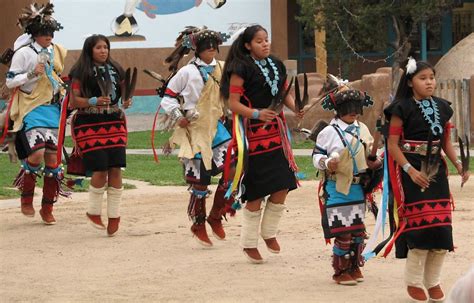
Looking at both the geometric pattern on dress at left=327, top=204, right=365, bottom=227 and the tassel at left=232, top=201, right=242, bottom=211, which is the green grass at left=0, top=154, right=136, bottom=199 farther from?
the geometric pattern on dress at left=327, top=204, right=365, bottom=227

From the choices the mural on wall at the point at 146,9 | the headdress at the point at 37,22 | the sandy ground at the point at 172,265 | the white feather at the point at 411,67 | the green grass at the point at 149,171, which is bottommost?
the green grass at the point at 149,171

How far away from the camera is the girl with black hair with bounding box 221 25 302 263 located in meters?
8.98

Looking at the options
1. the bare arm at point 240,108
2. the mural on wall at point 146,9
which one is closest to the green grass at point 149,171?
the bare arm at point 240,108

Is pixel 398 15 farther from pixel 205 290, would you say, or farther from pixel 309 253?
pixel 205 290

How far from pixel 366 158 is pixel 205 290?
141 centimetres

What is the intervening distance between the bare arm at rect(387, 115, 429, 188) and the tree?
1613 centimetres

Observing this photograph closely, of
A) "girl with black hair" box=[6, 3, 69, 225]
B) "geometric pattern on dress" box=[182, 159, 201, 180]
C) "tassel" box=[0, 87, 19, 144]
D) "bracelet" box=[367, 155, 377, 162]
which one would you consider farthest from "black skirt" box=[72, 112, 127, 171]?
"bracelet" box=[367, 155, 377, 162]

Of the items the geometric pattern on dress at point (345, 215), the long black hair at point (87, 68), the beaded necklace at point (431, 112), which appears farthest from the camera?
the long black hair at point (87, 68)

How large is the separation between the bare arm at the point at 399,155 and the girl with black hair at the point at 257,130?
1.59 m

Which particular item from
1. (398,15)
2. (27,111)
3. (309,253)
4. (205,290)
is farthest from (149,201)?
(398,15)

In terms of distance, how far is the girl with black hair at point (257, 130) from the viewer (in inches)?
353

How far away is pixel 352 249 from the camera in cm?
820

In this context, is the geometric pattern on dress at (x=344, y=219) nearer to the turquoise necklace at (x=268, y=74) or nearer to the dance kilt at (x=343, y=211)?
the dance kilt at (x=343, y=211)

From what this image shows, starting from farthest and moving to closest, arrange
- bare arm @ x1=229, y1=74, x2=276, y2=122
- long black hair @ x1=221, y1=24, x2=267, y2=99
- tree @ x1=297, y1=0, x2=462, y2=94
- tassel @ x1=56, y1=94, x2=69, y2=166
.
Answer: tree @ x1=297, y1=0, x2=462, y2=94, tassel @ x1=56, y1=94, x2=69, y2=166, long black hair @ x1=221, y1=24, x2=267, y2=99, bare arm @ x1=229, y1=74, x2=276, y2=122
